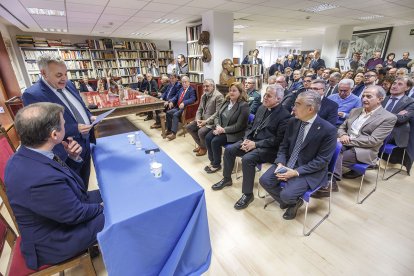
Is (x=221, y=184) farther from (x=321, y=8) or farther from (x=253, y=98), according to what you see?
(x=321, y=8)

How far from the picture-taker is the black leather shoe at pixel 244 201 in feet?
7.17

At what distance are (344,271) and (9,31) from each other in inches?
383

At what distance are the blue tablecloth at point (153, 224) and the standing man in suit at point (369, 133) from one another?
1662mm

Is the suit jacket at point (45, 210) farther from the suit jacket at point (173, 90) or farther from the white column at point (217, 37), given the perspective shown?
the white column at point (217, 37)

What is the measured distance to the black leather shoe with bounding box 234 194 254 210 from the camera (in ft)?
7.17

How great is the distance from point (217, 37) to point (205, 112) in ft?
8.26

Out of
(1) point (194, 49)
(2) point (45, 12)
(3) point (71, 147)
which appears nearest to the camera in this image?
(3) point (71, 147)

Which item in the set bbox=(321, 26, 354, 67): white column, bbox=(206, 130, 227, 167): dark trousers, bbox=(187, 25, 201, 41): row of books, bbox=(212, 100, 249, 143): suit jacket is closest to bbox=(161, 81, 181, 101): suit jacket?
bbox=(187, 25, 201, 41): row of books

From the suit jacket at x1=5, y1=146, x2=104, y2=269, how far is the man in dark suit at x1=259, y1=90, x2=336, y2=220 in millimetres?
1517

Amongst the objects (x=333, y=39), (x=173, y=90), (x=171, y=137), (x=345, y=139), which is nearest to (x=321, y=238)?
(x=345, y=139)

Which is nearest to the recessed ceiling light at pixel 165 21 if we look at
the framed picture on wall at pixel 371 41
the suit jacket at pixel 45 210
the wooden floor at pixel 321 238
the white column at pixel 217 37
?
the white column at pixel 217 37

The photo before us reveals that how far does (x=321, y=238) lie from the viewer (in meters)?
1.79

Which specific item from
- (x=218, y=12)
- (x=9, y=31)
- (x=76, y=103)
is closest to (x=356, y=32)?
(x=218, y=12)

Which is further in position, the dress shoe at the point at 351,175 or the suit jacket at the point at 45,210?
the dress shoe at the point at 351,175
